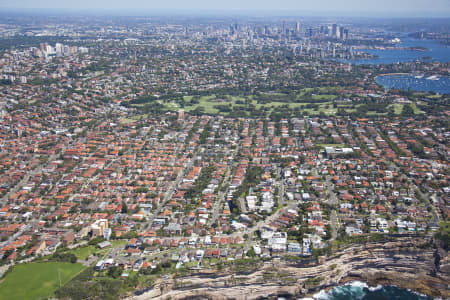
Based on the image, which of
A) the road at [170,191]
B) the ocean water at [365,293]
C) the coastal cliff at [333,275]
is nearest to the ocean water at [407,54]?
the road at [170,191]

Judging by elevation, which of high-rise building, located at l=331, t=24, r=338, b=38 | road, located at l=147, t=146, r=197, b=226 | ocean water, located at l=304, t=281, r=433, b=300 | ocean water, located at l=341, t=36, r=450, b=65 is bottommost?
ocean water, located at l=304, t=281, r=433, b=300

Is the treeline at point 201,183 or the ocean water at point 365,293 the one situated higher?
the treeline at point 201,183

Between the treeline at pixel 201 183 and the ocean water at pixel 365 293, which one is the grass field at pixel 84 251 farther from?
the ocean water at pixel 365 293

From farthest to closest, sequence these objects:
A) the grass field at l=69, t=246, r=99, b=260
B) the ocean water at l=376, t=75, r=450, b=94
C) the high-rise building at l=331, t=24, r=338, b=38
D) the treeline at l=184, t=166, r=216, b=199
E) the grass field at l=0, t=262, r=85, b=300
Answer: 1. the high-rise building at l=331, t=24, r=338, b=38
2. the ocean water at l=376, t=75, r=450, b=94
3. the treeline at l=184, t=166, r=216, b=199
4. the grass field at l=69, t=246, r=99, b=260
5. the grass field at l=0, t=262, r=85, b=300

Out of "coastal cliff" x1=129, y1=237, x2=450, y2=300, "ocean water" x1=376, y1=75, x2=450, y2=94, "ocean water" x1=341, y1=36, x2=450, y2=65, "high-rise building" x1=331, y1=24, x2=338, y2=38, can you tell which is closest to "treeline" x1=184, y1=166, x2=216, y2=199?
"coastal cliff" x1=129, y1=237, x2=450, y2=300

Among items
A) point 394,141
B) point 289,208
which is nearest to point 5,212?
point 289,208

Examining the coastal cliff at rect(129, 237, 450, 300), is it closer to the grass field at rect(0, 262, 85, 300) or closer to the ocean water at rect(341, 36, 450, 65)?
the grass field at rect(0, 262, 85, 300)

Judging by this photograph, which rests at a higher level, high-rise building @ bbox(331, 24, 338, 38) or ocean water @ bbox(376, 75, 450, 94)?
high-rise building @ bbox(331, 24, 338, 38)

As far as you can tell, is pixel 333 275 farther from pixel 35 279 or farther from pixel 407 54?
pixel 407 54
